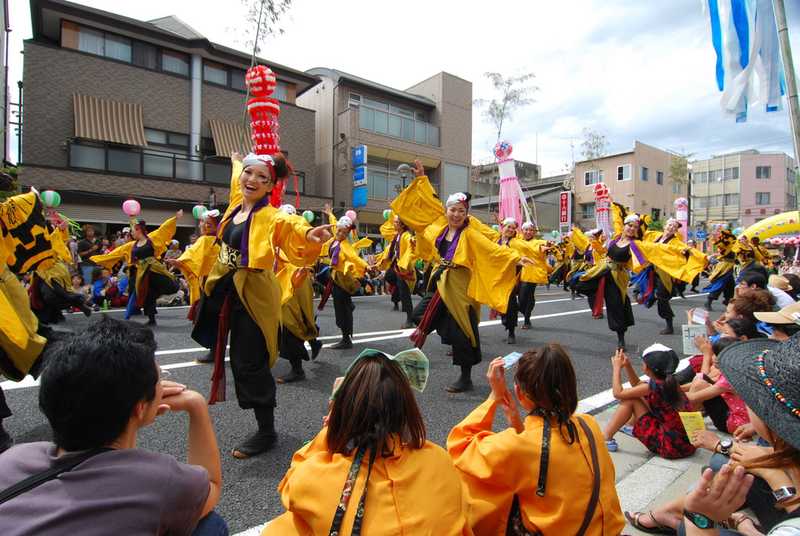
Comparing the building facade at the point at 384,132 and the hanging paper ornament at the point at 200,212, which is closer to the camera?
the hanging paper ornament at the point at 200,212

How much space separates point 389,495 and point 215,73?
2008 cm

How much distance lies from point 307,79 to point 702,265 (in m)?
17.7

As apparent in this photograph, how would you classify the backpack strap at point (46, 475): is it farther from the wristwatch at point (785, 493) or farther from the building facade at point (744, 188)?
the building facade at point (744, 188)

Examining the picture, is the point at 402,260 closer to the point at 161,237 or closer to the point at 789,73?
the point at 161,237

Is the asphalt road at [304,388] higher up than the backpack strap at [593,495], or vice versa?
the backpack strap at [593,495]

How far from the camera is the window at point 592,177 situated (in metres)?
37.2

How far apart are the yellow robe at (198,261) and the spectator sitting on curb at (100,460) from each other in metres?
3.80

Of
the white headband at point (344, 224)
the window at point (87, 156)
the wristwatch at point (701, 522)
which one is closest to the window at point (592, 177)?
the window at point (87, 156)

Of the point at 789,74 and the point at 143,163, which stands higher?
the point at 143,163

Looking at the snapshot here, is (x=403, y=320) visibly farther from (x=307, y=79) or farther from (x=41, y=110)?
(x=307, y=79)

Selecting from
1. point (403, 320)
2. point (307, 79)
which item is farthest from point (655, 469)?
point (307, 79)

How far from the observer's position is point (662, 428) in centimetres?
320

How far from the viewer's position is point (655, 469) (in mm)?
3059

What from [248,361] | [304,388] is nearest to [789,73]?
[248,361]
